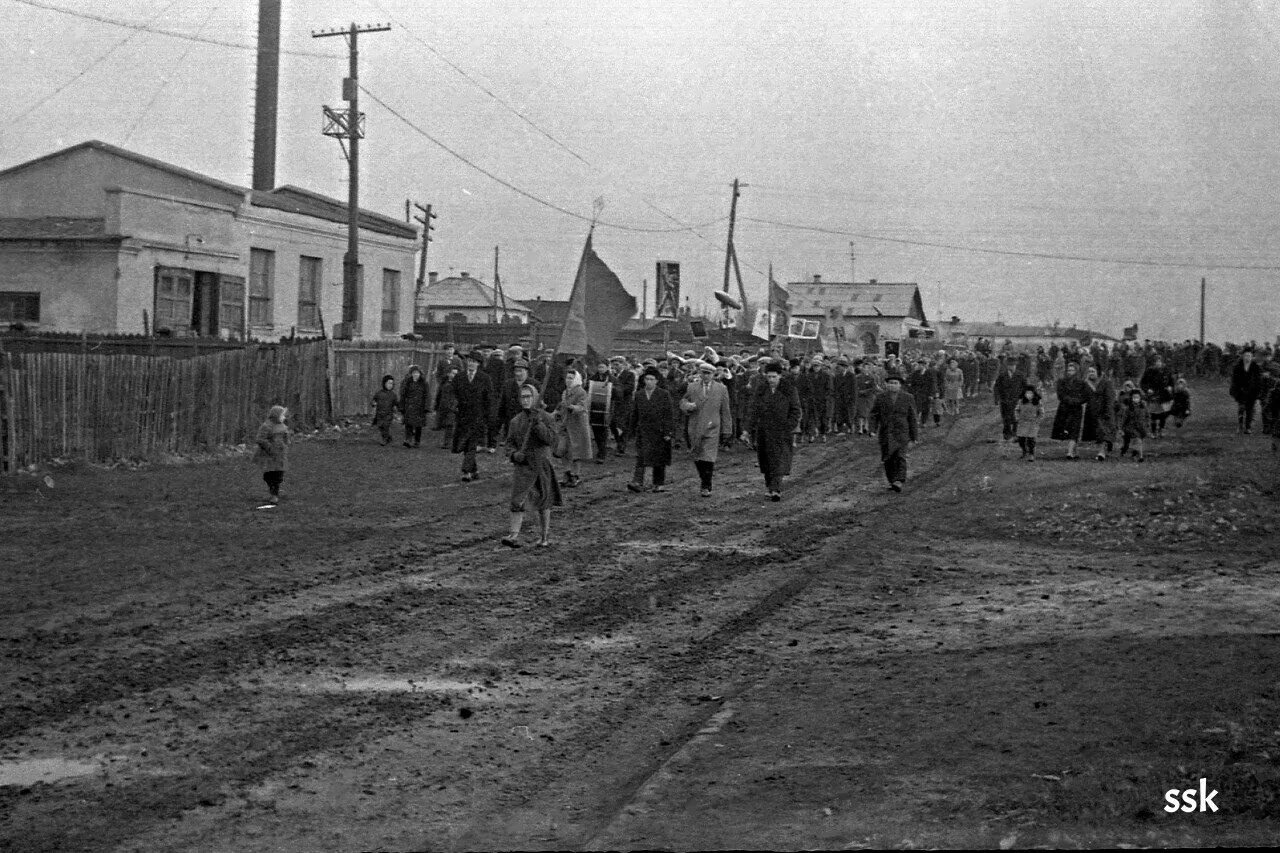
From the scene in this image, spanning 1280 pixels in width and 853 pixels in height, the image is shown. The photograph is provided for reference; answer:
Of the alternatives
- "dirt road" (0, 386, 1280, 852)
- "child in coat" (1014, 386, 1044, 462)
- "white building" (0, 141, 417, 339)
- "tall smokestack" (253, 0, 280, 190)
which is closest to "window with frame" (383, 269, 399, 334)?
"white building" (0, 141, 417, 339)

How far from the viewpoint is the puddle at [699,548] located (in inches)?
554

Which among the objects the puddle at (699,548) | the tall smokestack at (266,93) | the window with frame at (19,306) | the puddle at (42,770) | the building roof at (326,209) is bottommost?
the puddle at (42,770)

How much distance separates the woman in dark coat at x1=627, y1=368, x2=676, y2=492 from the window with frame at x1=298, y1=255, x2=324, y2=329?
18.6 metres

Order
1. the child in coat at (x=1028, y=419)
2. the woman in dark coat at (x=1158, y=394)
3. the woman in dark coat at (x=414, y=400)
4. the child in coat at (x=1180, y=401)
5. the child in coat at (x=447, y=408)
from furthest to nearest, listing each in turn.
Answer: the child in coat at (x=1180, y=401) < the woman in dark coat at (x=1158, y=394) < the child in coat at (x=447, y=408) < the woman in dark coat at (x=414, y=400) < the child in coat at (x=1028, y=419)

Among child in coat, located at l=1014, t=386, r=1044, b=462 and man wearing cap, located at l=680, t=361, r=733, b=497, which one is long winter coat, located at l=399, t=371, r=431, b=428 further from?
child in coat, located at l=1014, t=386, r=1044, b=462

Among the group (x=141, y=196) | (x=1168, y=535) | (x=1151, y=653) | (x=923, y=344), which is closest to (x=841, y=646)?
(x=1151, y=653)

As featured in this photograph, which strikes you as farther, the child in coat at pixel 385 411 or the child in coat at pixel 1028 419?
the child in coat at pixel 385 411

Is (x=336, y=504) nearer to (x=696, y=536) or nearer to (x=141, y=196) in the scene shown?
(x=696, y=536)

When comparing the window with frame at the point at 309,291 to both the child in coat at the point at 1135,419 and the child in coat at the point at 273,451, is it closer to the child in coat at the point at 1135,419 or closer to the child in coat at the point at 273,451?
the child in coat at the point at 273,451

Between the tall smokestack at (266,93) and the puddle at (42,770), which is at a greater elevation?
the tall smokestack at (266,93)

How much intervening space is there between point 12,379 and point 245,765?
13.1m

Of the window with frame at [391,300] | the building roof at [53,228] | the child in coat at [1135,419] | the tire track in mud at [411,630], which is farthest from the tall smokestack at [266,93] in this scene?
the tire track in mud at [411,630]

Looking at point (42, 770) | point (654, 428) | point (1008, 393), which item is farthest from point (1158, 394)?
point (42, 770)

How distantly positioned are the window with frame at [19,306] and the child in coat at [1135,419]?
69.6 feet
